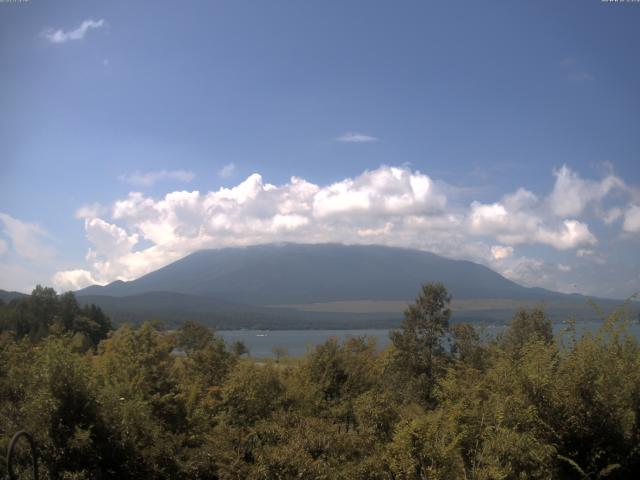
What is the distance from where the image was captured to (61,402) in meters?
10.9

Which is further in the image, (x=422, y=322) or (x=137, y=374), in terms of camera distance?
(x=422, y=322)

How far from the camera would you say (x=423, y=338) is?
28.3 metres

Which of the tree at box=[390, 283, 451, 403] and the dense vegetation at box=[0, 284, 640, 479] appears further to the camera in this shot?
the tree at box=[390, 283, 451, 403]

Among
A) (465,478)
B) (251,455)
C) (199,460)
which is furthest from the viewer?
(199,460)

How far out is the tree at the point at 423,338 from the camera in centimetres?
2719

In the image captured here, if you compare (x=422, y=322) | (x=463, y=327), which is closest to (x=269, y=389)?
(x=422, y=322)

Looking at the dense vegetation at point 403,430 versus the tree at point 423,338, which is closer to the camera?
the dense vegetation at point 403,430

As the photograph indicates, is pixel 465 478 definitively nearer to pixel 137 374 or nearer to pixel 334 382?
pixel 137 374

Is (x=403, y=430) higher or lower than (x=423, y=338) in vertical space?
higher

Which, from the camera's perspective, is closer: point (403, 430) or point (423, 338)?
point (403, 430)

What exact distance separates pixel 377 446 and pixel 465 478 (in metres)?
2.16

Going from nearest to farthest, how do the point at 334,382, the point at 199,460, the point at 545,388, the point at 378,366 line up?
the point at 545,388 < the point at 199,460 < the point at 334,382 < the point at 378,366

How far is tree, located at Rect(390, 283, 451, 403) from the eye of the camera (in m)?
27.2

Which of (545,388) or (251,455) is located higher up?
(545,388)
